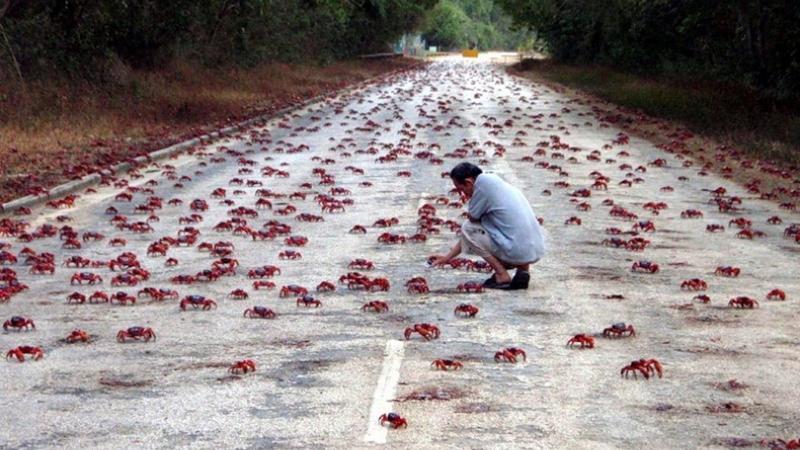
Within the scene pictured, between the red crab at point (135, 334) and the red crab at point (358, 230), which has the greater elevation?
the red crab at point (135, 334)

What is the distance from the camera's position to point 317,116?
3441 cm

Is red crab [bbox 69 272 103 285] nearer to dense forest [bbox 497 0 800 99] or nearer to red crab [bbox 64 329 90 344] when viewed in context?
red crab [bbox 64 329 90 344]

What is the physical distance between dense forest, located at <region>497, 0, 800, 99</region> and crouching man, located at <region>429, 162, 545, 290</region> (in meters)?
19.7

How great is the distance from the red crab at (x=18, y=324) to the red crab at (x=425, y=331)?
2.79 m

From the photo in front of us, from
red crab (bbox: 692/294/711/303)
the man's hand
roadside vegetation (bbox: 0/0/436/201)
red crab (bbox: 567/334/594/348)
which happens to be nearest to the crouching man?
the man's hand

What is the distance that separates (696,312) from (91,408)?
4.83 m

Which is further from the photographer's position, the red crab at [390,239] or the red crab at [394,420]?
the red crab at [390,239]

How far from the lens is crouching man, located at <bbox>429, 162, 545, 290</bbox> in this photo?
10.7 meters

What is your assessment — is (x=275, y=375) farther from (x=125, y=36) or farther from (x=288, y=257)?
(x=125, y=36)

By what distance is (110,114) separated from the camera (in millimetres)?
27578

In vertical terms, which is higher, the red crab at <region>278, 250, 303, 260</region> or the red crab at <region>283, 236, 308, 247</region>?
the red crab at <region>278, 250, 303, 260</region>

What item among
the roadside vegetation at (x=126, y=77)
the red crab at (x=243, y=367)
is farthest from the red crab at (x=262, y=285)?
the roadside vegetation at (x=126, y=77)

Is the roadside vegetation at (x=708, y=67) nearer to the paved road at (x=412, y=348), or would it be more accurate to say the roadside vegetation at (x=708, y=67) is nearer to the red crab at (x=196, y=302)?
the paved road at (x=412, y=348)

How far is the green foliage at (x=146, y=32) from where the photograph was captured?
30641mm
